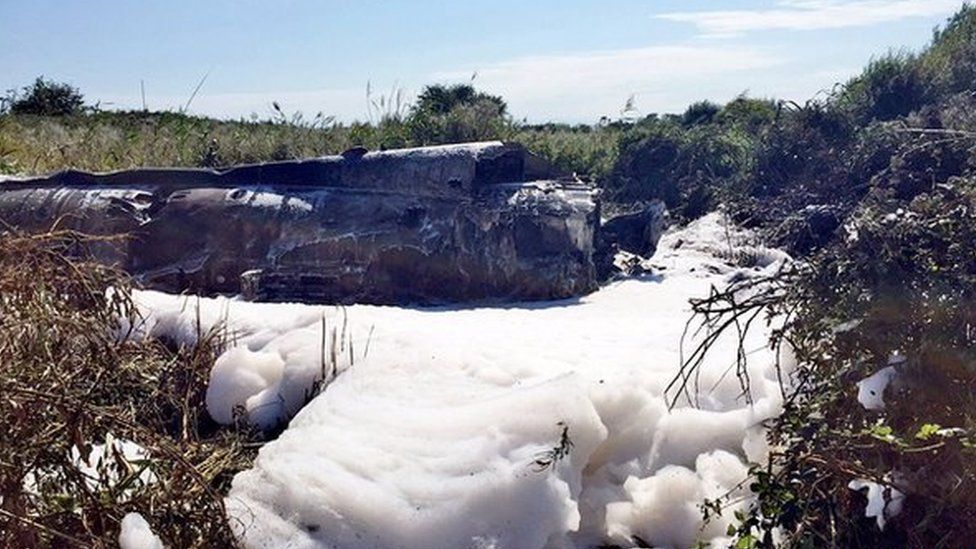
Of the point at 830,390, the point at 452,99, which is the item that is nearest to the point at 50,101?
the point at 452,99

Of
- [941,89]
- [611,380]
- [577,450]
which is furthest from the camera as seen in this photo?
[941,89]

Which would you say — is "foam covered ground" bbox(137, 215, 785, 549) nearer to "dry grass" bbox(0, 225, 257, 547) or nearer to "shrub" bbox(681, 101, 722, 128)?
"dry grass" bbox(0, 225, 257, 547)

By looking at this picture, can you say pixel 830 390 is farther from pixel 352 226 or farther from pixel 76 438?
pixel 352 226

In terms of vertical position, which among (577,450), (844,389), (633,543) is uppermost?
(844,389)

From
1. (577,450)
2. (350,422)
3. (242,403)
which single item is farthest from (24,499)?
(577,450)

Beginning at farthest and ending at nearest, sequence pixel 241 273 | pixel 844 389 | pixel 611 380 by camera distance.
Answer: pixel 241 273, pixel 611 380, pixel 844 389

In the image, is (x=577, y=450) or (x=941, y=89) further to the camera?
(x=941, y=89)

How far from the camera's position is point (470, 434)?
3.39 meters

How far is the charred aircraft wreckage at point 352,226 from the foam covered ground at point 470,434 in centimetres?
169

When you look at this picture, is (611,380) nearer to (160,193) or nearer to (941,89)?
(160,193)

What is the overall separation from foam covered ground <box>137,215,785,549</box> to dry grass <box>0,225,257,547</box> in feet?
0.69

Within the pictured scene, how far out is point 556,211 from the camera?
6.84 metres

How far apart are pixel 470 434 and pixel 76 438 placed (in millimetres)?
1236

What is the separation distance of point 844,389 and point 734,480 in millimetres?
558
